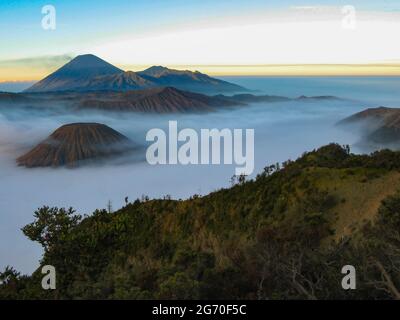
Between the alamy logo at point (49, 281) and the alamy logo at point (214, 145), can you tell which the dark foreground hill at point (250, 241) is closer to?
the alamy logo at point (49, 281)

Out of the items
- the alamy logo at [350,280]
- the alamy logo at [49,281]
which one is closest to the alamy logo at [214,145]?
the alamy logo at [49,281]

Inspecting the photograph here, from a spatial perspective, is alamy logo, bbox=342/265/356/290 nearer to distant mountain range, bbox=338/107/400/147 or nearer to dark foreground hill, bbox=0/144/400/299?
dark foreground hill, bbox=0/144/400/299

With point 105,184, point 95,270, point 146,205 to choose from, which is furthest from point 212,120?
point 95,270

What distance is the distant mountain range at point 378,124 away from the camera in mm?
105625

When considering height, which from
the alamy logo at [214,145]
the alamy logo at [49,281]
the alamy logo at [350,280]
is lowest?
the alamy logo at [49,281]

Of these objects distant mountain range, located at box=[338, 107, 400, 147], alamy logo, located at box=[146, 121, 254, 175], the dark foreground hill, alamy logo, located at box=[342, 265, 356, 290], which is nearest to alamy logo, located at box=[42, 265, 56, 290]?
the dark foreground hill

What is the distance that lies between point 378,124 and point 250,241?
105m

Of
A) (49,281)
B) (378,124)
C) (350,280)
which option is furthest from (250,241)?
(378,124)

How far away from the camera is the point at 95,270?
955 inches

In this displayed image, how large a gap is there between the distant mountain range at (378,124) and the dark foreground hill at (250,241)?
63.3 metres

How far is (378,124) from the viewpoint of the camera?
395 ft

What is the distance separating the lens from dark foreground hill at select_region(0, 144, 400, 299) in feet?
48.1
